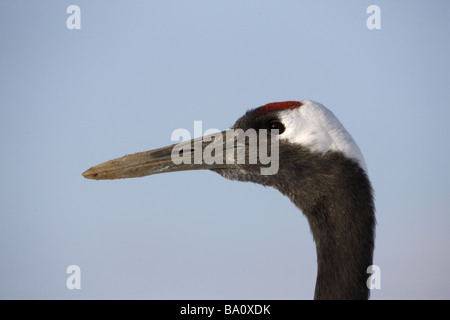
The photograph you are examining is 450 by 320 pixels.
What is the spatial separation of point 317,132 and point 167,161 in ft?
4.20

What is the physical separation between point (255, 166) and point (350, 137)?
0.82 meters

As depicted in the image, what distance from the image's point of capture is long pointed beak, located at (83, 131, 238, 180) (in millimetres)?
4215

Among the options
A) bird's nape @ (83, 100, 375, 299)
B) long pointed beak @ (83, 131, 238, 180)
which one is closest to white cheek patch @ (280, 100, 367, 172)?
bird's nape @ (83, 100, 375, 299)

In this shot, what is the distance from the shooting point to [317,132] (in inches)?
159

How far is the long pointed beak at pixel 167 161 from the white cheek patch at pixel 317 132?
0.52 metres

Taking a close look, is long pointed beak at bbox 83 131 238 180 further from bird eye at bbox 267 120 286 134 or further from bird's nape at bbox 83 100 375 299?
bird eye at bbox 267 120 286 134

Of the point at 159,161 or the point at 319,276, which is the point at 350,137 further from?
the point at 159,161

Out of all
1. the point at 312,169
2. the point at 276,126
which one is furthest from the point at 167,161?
the point at 312,169

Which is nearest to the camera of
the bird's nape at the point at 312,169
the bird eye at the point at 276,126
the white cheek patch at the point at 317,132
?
the bird's nape at the point at 312,169

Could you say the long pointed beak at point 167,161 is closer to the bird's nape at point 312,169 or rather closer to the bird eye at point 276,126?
the bird's nape at point 312,169

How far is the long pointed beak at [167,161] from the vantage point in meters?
4.21

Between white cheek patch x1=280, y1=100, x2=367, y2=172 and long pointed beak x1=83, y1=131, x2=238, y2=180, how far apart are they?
20.6 inches

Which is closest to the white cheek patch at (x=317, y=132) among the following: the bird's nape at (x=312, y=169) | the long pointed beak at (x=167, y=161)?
the bird's nape at (x=312, y=169)
